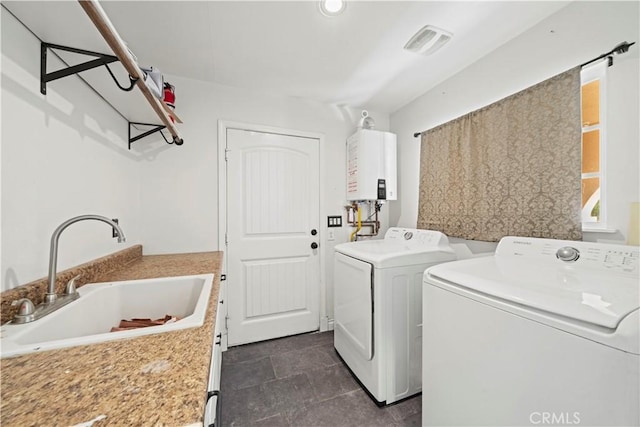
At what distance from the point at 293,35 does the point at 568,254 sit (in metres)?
1.97

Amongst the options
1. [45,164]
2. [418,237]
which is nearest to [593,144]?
[418,237]

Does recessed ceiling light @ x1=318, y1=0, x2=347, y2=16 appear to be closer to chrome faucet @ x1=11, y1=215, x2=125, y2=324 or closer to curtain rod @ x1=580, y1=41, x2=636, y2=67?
curtain rod @ x1=580, y1=41, x2=636, y2=67

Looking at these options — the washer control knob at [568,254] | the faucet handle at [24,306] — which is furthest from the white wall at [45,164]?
the washer control knob at [568,254]

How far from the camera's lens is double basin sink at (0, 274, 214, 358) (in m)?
0.66

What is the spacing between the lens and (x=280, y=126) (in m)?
2.41

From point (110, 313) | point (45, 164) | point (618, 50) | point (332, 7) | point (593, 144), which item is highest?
point (332, 7)

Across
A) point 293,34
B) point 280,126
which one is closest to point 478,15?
point 293,34

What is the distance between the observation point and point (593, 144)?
1.33 metres

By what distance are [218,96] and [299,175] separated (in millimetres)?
1027

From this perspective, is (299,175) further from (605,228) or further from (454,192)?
(605,228)

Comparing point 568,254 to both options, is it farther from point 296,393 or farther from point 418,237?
point 296,393

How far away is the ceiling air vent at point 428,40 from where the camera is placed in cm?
154

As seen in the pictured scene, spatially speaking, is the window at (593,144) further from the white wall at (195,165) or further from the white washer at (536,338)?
the white wall at (195,165)

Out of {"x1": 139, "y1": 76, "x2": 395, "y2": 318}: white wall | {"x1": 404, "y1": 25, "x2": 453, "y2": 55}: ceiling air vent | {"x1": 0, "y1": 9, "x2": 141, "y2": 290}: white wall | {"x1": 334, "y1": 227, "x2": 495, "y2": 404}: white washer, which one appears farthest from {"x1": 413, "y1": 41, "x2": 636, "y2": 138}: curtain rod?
{"x1": 0, "y1": 9, "x2": 141, "y2": 290}: white wall
